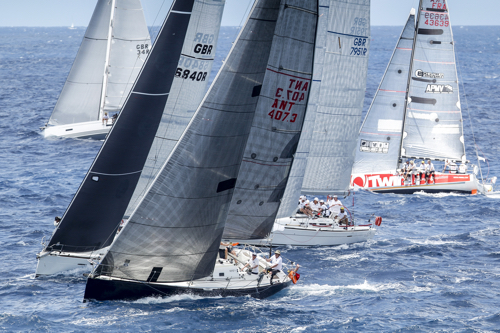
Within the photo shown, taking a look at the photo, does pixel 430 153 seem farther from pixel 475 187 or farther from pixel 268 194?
pixel 268 194

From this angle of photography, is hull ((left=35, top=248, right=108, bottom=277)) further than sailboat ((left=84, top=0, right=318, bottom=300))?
Yes

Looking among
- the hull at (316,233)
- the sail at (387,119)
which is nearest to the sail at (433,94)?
the sail at (387,119)

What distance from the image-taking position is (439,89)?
139 ft

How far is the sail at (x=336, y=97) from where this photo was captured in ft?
91.6

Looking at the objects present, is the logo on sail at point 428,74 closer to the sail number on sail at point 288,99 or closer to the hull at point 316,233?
the hull at point 316,233

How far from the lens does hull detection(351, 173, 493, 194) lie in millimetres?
41969

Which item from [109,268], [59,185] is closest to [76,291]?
[109,268]

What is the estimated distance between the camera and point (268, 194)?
76.6ft

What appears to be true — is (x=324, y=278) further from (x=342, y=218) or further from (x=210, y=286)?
(x=342, y=218)

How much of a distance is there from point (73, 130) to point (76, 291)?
28535 millimetres

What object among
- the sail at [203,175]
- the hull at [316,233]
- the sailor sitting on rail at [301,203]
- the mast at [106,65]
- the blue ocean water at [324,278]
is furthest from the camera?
the mast at [106,65]

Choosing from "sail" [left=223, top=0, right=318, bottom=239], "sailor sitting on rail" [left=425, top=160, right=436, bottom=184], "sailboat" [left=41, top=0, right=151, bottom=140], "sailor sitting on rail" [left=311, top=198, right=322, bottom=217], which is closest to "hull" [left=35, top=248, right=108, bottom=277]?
"sail" [left=223, top=0, right=318, bottom=239]

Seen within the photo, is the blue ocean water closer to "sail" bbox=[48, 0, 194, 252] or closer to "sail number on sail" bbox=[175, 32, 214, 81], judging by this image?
"sail" bbox=[48, 0, 194, 252]

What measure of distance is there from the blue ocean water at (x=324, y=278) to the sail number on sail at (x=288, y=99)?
6.82 meters
